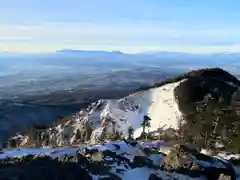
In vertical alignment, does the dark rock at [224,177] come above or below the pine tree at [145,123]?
above

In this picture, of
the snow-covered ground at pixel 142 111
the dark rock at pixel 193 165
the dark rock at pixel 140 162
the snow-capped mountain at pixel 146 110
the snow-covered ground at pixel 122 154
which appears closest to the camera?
the snow-covered ground at pixel 122 154

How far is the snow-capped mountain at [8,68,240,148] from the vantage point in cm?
7744

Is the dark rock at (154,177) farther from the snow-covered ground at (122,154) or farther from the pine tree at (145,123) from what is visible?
the pine tree at (145,123)

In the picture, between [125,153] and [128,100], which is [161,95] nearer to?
[128,100]

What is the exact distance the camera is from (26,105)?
445 feet

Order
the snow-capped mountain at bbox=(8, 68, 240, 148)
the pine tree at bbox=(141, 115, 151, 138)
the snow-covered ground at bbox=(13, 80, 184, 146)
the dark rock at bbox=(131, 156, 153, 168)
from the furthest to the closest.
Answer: the snow-capped mountain at bbox=(8, 68, 240, 148) → the snow-covered ground at bbox=(13, 80, 184, 146) → the pine tree at bbox=(141, 115, 151, 138) → the dark rock at bbox=(131, 156, 153, 168)

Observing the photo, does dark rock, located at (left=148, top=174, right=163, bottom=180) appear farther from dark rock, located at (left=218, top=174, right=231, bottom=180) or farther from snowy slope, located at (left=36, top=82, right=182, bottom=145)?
snowy slope, located at (left=36, top=82, right=182, bottom=145)

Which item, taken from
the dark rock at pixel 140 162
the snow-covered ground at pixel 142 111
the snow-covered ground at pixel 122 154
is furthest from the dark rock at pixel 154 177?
the snow-covered ground at pixel 142 111

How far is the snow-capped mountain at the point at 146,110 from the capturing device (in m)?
77.4

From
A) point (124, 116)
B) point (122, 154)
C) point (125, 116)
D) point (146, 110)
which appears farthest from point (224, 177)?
point (146, 110)

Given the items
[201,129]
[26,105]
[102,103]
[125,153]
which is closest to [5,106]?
[26,105]

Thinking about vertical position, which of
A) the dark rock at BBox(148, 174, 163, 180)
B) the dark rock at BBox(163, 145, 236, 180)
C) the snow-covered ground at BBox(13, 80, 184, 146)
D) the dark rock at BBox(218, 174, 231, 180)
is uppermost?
the dark rock at BBox(163, 145, 236, 180)

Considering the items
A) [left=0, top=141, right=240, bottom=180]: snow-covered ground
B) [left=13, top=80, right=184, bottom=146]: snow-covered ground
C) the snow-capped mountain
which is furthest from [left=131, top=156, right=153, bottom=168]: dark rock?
the snow-capped mountain

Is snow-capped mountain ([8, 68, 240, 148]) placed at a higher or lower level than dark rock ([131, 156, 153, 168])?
lower
